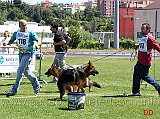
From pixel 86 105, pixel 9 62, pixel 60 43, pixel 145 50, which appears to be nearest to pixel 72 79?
pixel 86 105

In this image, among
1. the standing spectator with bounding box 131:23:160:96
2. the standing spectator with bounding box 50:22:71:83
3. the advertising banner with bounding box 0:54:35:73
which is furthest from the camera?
the advertising banner with bounding box 0:54:35:73

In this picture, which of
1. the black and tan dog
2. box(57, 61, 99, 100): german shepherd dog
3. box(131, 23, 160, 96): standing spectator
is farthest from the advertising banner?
box(131, 23, 160, 96): standing spectator

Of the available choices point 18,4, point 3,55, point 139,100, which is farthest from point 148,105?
point 18,4

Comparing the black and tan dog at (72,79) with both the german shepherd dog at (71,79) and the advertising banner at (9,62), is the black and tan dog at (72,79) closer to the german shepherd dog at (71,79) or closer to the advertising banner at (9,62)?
the german shepherd dog at (71,79)

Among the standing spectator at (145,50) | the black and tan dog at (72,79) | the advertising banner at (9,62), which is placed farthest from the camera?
the advertising banner at (9,62)

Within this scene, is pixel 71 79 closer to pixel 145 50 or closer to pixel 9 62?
pixel 145 50

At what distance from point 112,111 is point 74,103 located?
79 cm

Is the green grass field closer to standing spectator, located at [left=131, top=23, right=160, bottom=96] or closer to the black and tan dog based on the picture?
the black and tan dog

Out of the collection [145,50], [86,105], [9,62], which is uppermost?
[145,50]

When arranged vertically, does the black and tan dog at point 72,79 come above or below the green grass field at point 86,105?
above

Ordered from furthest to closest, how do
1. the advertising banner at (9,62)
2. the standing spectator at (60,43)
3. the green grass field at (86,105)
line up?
the advertising banner at (9,62), the standing spectator at (60,43), the green grass field at (86,105)

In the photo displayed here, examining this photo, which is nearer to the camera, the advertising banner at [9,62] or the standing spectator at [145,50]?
the standing spectator at [145,50]

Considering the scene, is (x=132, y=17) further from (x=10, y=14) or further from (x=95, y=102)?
(x=95, y=102)

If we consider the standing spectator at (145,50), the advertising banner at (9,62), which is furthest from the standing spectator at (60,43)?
the standing spectator at (145,50)
